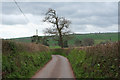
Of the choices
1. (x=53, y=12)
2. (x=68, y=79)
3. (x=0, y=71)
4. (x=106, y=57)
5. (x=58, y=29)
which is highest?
(x=53, y=12)

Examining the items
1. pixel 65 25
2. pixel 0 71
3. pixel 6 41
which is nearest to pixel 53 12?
pixel 65 25

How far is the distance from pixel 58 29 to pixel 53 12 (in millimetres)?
6160

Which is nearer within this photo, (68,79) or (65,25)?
(68,79)

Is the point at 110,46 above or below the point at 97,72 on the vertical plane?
above

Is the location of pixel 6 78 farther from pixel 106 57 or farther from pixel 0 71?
pixel 106 57

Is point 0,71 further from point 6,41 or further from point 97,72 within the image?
point 97,72

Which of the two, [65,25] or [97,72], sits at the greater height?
[65,25]

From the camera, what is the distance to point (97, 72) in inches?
473

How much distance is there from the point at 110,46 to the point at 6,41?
928 cm

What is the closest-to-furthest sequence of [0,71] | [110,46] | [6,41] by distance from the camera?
[110,46] → [0,71] → [6,41]

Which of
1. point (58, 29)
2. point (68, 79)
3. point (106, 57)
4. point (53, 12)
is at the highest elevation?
point (53, 12)

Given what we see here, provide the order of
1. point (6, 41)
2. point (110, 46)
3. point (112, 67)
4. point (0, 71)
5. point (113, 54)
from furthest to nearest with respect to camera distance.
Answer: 1. point (6, 41)
2. point (0, 71)
3. point (110, 46)
4. point (113, 54)
5. point (112, 67)

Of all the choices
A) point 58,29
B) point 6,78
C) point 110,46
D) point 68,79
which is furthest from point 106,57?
point 58,29

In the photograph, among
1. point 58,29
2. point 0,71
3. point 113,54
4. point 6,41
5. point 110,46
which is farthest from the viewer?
point 58,29
